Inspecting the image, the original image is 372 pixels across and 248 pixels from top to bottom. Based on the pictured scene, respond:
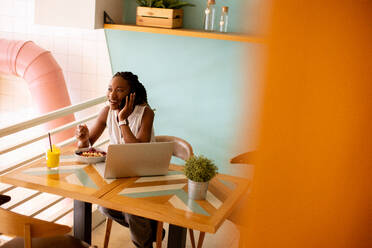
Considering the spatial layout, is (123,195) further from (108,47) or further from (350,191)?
(108,47)

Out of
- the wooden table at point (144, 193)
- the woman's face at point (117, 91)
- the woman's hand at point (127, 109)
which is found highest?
the woman's face at point (117, 91)

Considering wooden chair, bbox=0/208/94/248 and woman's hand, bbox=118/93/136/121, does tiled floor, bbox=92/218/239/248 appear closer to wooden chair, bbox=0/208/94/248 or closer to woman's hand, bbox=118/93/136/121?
woman's hand, bbox=118/93/136/121

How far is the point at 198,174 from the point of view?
1668mm

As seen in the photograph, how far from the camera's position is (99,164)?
204 centimetres

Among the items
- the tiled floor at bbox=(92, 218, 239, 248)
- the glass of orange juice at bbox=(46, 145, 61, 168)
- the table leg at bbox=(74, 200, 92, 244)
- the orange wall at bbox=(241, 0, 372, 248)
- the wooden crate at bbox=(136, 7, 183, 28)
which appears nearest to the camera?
the orange wall at bbox=(241, 0, 372, 248)

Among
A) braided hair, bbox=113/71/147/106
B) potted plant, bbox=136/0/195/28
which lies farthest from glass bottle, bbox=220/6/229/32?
braided hair, bbox=113/71/147/106

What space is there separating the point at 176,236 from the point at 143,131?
27.0 inches

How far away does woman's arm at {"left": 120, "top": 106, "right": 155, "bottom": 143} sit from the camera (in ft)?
7.21

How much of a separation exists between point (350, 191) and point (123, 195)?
1576mm

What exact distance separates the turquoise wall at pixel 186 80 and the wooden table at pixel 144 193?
1307mm

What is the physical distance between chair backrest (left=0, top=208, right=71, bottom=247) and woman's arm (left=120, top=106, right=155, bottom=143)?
27.2 inches

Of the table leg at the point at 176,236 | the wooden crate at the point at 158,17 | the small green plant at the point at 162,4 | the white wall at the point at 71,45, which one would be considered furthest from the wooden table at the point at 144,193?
the white wall at the point at 71,45

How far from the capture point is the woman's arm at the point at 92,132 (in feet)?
7.08

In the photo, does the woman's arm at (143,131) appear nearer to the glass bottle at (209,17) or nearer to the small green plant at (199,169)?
the small green plant at (199,169)
